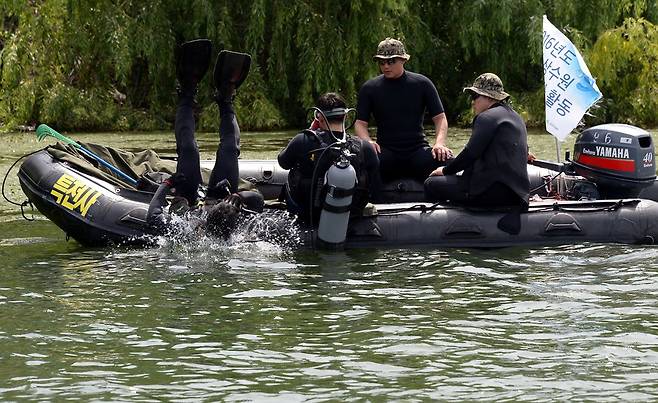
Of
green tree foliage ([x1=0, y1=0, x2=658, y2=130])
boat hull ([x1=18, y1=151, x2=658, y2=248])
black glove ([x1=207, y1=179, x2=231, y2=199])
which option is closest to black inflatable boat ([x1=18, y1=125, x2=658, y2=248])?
boat hull ([x1=18, y1=151, x2=658, y2=248])

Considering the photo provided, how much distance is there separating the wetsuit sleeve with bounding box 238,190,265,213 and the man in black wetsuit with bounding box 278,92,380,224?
0.83 ft

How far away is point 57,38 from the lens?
1769 cm

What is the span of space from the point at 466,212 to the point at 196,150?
182 cm

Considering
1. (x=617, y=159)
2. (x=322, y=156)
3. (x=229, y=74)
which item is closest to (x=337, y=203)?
(x=322, y=156)

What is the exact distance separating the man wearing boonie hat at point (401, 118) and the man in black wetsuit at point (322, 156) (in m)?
0.74

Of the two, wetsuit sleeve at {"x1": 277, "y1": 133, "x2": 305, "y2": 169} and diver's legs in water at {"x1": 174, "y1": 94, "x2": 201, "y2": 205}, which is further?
diver's legs in water at {"x1": 174, "y1": 94, "x2": 201, "y2": 205}

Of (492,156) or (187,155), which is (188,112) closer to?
(187,155)

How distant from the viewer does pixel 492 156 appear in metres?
8.32

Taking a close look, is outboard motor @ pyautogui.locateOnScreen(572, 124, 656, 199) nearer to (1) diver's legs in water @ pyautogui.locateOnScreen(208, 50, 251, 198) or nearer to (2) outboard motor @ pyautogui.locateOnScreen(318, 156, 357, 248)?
(2) outboard motor @ pyautogui.locateOnScreen(318, 156, 357, 248)

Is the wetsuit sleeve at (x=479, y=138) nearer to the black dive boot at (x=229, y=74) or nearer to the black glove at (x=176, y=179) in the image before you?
the black dive boot at (x=229, y=74)

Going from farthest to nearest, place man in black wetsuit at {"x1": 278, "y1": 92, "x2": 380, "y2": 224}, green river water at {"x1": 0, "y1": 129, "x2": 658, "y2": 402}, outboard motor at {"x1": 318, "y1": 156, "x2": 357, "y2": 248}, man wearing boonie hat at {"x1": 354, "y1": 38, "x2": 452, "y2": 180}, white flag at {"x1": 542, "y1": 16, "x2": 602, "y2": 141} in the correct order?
white flag at {"x1": 542, "y1": 16, "x2": 602, "y2": 141}, man wearing boonie hat at {"x1": 354, "y1": 38, "x2": 452, "y2": 180}, man in black wetsuit at {"x1": 278, "y1": 92, "x2": 380, "y2": 224}, outboard motor at {"x1": 318, "y1": 156, "x2": 357, "y2": 248}, green river water at {"x1": 0, "y1": 129, "x2": 658, "y2": 402}

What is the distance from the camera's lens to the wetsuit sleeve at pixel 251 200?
331 inches

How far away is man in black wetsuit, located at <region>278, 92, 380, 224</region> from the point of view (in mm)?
8188

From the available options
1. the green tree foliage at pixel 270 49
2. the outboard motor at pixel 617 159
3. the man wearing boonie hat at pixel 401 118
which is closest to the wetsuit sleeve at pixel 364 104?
the man wearing boonie hat at pixel 401 118
